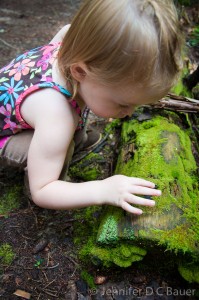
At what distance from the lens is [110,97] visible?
163cm

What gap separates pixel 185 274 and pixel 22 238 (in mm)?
1022

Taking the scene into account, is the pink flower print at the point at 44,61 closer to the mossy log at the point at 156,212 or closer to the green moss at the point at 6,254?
the mossy log at the point at 156,212

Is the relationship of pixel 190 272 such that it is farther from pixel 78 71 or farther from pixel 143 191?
pixel 78 71

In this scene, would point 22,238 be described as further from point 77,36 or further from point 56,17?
point 56,17

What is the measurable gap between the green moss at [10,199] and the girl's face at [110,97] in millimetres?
992

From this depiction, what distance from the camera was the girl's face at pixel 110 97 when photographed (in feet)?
5.13

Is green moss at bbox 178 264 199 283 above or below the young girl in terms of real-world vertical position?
below

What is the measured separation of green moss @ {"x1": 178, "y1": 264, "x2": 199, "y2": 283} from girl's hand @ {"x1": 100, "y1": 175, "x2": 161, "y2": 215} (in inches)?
15.7

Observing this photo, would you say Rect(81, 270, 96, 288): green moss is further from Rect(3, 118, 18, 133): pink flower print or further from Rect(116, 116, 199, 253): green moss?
Rect(3, 118, 18, 133): pink flower print

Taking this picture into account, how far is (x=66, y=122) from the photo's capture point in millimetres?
1759

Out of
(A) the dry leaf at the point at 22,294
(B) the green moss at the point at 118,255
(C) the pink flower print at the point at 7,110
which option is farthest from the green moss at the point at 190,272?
(C) the pink flower print at the point at 7,110

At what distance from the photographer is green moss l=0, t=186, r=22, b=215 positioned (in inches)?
92.1

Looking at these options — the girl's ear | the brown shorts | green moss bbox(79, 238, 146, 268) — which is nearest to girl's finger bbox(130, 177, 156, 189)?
green moss bbox(79, 238, 146, 268)

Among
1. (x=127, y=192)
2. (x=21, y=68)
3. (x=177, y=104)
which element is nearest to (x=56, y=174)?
(x=127, y=192)
